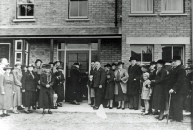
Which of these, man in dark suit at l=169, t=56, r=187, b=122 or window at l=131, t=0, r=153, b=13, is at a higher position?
window at l=131, t=0, r=153, b=13

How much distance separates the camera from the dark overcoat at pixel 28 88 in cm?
870

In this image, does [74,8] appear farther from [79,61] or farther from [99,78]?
[99,78]

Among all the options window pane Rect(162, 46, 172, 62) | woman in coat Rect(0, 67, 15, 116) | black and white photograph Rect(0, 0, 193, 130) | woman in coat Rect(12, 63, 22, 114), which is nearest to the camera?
black and white photograph Rect(0, 0, 193, 130)

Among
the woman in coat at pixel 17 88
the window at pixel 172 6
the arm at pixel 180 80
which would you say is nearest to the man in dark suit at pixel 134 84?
the arm at pixel 180 80

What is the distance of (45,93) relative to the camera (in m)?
8.62

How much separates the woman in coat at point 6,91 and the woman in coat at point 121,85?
11.2 feet

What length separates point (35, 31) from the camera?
11258 mm

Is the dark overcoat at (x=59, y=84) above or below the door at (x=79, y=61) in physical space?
below

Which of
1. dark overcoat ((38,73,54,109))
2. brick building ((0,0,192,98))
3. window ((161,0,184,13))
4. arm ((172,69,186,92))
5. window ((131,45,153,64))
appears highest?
window ((161,0,184,13))

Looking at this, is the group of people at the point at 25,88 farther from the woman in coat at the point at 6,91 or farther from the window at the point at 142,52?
the window at the point at 142,52

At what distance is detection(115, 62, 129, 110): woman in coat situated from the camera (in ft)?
30.3

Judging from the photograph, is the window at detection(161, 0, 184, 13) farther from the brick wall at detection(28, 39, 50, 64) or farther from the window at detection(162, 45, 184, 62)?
the brick wall at detection(28, 39, 50, 64)

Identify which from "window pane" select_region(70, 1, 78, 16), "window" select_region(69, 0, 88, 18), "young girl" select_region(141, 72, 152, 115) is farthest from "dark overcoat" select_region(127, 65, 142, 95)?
"window pane" select_region(70, 1, 78, 16)

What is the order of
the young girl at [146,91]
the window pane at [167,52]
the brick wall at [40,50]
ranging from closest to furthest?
the young girl at [146,91]
the window pane at [167,52]
the brick wall at [40,50]
